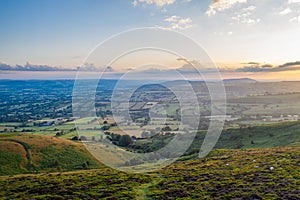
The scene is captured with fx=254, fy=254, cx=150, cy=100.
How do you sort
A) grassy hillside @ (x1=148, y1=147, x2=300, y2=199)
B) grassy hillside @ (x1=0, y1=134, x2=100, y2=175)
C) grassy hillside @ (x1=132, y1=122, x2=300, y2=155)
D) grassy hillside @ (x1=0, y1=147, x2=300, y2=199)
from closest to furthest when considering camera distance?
grassy hillside @ (x1=148, y1=147, x2=300, y2=199) < grassy hillside @ (x1=0, y1=147, x2=300, y2=199) < grassy hillside @ (x1=0, y1=134, x2=100, y2=175) < grassy hillside @ (x1=132, y1=122, x2=300, y2=155)

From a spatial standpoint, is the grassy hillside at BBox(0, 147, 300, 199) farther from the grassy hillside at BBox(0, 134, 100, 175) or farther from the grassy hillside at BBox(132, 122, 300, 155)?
the grassy hillside at BBox(132, 122, 300, 155)

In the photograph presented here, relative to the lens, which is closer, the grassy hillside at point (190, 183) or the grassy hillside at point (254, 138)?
the grassy hillside at point (190, 183)

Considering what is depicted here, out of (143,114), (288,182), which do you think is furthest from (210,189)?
(143,114)

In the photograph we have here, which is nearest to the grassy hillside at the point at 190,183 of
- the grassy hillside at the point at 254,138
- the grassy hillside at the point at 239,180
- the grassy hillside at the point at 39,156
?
the grassy hillside at the point at 239,180

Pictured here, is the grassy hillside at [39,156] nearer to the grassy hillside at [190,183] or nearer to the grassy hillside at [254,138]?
the grassy hillside at [190,183]

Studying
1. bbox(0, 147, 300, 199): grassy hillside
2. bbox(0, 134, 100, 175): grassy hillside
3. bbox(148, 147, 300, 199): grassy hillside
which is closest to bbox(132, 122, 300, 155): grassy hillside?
bbox(148, 147, 300, 199): grassy hillside

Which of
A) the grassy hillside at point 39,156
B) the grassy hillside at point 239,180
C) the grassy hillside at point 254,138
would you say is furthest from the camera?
the grassy hillside at point 254,138
